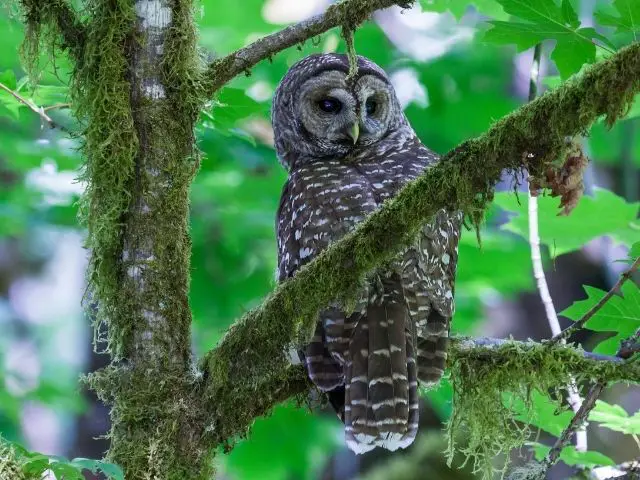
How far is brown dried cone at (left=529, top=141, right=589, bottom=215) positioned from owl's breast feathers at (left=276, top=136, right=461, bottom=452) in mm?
686

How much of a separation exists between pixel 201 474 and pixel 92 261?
0.79 metres

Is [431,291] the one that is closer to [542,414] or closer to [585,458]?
[542,414]

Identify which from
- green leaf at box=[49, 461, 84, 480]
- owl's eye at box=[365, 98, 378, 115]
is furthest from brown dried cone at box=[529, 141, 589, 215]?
owl's eye at box=[365, 98, 378, 115]

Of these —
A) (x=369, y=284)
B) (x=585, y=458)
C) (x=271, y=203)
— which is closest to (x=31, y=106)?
(x=369, y=284)

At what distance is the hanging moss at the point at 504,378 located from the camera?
109 inches

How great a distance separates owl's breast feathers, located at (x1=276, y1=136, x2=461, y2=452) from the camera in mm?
3209

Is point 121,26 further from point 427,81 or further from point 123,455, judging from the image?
point 427,81

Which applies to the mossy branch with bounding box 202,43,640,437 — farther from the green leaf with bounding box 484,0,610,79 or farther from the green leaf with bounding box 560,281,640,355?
the green leaf with bounding box 560,281,640,355

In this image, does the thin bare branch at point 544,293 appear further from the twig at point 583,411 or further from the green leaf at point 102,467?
the green leaf at point 102,467

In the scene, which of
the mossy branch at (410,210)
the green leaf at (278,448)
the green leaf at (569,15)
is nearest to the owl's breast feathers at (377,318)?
the mossy branch at (410,210)

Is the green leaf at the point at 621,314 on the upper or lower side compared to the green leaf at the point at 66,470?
upper

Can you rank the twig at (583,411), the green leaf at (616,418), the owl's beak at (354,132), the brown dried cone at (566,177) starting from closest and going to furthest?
1. the brown dried cone at (566,177)
2. the twig at (583,411)
3. the green leaf at (616,418)
4. the owl's beak at (354,132)

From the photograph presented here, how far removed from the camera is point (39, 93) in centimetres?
357

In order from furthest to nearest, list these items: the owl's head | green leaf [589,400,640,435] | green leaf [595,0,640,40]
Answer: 1. the owl's head
2. green leaf [589,400,640,435]
3. green leaf [595,0,640,40]
